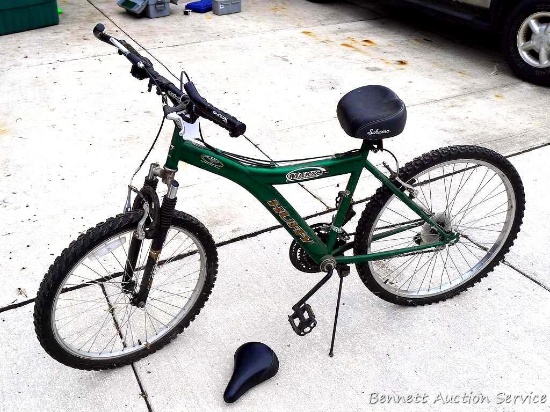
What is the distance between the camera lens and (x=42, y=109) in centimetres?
451

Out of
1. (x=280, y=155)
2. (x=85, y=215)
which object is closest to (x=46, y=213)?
(x=85, y=215)

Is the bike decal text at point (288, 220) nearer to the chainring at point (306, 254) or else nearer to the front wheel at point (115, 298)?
the chainring at point (306, 254)

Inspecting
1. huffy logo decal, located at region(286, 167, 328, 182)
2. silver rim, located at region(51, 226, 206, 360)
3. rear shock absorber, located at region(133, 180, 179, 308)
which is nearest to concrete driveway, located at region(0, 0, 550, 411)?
silver rim, located at region(51, 226, 206, 360)

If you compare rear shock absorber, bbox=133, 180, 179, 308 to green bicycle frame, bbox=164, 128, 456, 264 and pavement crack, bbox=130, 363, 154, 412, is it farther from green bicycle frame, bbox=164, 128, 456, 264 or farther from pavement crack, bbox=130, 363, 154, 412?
pavement crack, bbox=130, 363, 154, 412

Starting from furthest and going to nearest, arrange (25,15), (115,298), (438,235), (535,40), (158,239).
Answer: (25,15)
(535,40)
(115,298)
(438,235)
(158,239)

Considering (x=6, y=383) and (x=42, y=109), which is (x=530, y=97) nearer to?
(x=42, y=109)

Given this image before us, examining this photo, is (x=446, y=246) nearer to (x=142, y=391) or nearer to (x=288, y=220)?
(x=288, y=220)

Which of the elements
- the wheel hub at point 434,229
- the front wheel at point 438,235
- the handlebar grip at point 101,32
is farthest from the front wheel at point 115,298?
the wheel hub at point 434,229

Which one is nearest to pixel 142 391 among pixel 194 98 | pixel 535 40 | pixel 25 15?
pixel 194 98

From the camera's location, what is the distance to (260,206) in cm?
348

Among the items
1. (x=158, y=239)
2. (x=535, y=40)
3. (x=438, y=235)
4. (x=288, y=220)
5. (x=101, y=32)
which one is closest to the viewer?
(x=101, y=32)

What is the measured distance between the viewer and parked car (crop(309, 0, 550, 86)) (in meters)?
4.92

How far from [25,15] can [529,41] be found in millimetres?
4850

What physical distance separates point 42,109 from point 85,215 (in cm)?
157
